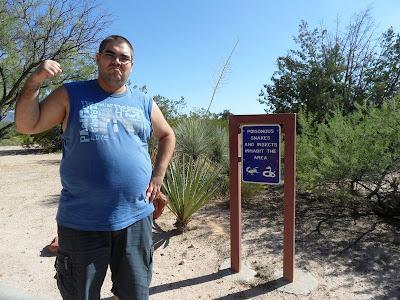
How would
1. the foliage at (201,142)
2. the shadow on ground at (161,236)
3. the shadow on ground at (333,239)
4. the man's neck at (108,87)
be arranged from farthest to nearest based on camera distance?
the foliage at (201,142), the shadow on ground at (161,236), the shadow on ground at (333,239), the man's neck at (108,87)

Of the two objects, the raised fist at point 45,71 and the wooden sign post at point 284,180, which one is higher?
the raised fist at point 45,71

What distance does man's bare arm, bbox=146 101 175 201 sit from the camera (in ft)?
8.56

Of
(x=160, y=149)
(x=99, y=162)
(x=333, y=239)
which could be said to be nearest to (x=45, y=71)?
(x=99, y=162)

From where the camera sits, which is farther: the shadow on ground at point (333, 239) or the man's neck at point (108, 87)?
the shadow on ground at point (333, 239)

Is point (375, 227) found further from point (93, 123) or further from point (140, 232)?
point (93, 123)

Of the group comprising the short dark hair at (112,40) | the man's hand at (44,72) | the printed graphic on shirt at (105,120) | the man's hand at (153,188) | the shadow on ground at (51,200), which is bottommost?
the shadow on ground at (51,200)

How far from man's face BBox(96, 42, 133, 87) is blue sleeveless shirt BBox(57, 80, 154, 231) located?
0.26 ft

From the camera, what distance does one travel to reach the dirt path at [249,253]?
3.79 metres

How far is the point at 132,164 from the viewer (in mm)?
2344

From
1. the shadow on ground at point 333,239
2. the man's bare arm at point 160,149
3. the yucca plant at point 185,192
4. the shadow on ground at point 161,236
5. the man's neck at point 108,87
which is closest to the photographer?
the man's neck at point 108,87

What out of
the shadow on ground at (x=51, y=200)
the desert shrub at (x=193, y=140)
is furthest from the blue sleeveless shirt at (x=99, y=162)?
the desert shrub at (x=193, y=140)

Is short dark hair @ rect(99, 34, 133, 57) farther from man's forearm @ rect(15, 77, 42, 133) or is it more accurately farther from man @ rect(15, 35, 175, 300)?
man's forearm @ rect(15, 77, 42, 133)

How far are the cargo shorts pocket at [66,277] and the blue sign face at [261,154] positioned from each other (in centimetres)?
209

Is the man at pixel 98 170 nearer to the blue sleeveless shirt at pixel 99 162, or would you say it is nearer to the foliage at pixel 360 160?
the blue sleeveless shirt at pixel 99 162
